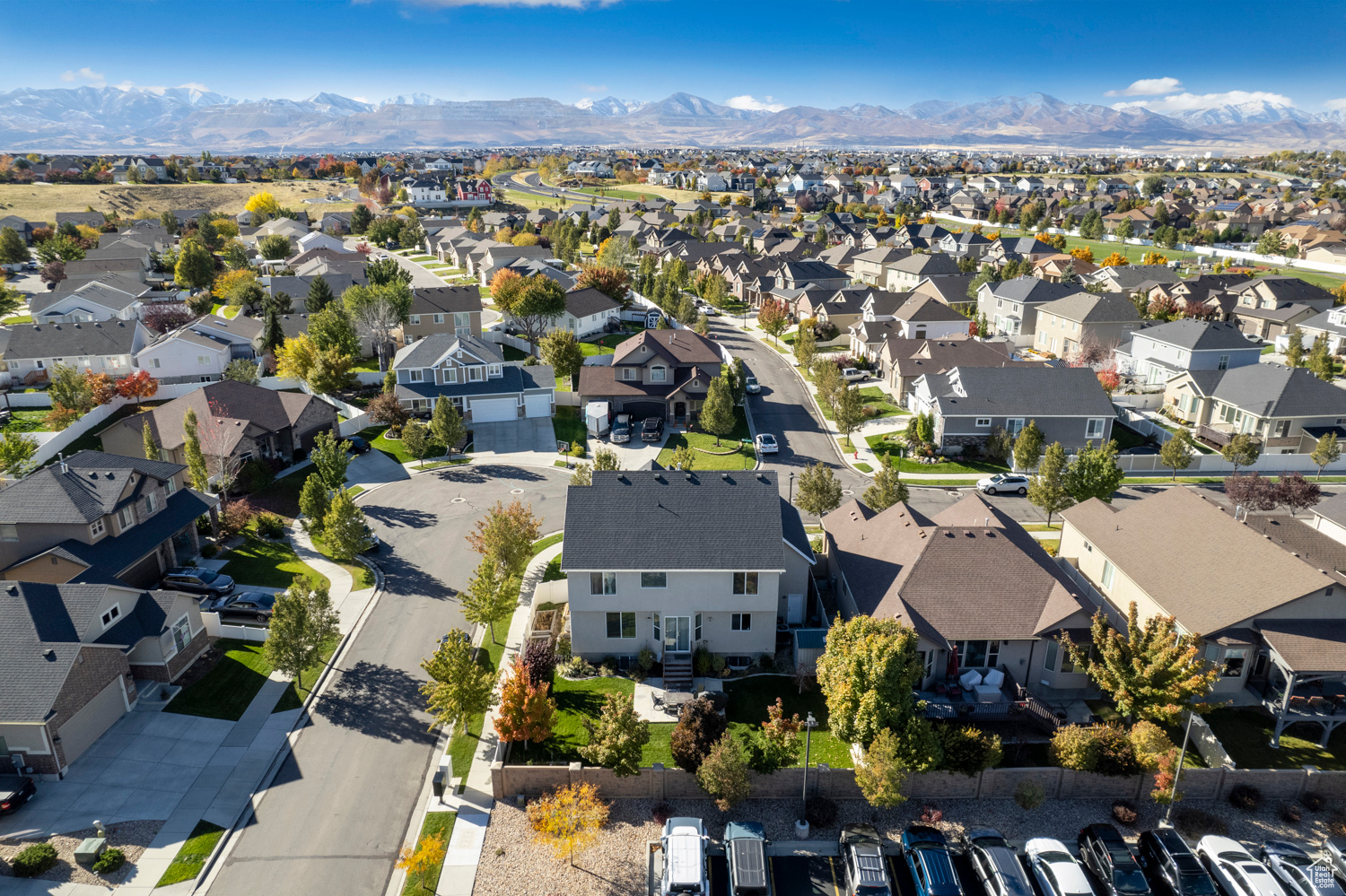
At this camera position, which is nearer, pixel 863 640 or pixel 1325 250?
pixel 863 640

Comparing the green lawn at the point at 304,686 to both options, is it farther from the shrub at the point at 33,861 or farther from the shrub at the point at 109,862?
the shrub at the point at 33,861

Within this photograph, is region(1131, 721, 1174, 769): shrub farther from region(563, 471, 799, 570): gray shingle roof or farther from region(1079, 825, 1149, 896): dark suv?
region(563, 471, 799, 570): gray shingle roof

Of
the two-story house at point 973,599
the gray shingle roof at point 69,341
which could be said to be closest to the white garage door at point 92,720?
the two-story house at point 973,599

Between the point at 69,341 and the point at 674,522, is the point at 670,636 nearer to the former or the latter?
the point at 674,522

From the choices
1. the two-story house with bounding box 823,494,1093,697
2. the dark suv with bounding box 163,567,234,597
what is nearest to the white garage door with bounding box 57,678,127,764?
the dark suv with bounding box 163,567,234,597

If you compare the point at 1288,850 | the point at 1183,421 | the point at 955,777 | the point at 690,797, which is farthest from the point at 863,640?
the point at 1183,421

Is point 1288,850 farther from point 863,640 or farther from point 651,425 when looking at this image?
point 651,425

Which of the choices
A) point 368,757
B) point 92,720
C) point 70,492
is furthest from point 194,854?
point 70,492
